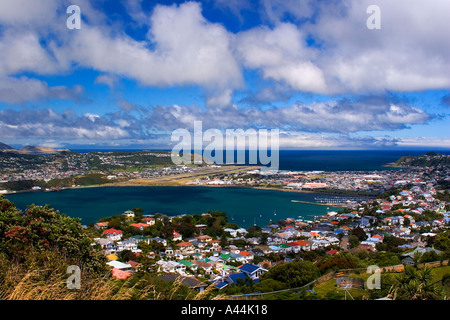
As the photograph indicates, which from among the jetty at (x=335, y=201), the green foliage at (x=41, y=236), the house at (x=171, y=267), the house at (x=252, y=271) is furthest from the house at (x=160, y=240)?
the jetty at (x=335, y=201)

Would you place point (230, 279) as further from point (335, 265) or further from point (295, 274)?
point (335, 265)

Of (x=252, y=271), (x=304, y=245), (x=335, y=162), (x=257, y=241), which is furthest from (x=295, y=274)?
(x=335, y=162)

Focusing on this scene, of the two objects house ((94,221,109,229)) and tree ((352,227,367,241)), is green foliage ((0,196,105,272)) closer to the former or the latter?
house ((94,221,109,229))

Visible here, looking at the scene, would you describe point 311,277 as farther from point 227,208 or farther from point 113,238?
point 227,208

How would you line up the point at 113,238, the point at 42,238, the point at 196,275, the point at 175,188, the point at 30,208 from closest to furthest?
the point at 42,238, the point at 30,208, the point at 196,275, the point at 113,238, the point at 175,188
